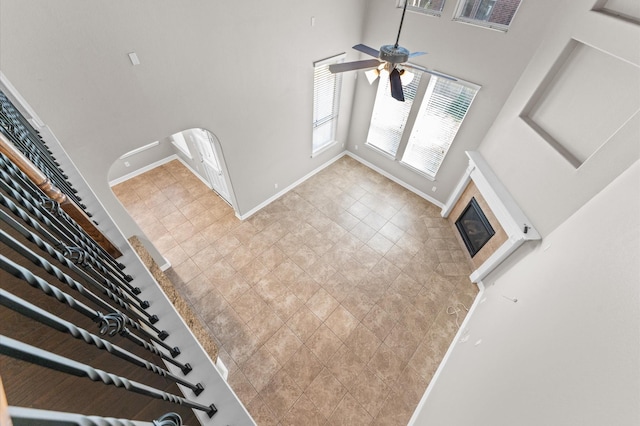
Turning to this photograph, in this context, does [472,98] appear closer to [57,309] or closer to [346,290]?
[346,290]

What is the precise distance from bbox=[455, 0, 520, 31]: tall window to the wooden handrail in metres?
5.29

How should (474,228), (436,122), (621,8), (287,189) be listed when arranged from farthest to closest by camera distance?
(287,189) → (436,122) → (474,228) → (621,8)

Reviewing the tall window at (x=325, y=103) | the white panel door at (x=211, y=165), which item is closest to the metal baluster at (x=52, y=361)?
the white panel door at (x=211, y=165)

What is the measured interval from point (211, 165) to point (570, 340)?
5647 mm

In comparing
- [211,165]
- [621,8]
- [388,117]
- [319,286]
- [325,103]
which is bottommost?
[319,286]

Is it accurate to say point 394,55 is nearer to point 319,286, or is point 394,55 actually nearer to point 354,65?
point 354,65

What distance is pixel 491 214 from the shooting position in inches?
170

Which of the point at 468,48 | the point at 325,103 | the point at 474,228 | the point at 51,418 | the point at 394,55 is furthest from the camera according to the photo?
the point at 325,103

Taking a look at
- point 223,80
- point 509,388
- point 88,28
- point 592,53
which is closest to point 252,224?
point 223,80

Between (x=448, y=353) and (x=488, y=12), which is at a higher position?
(x=488, y=12)

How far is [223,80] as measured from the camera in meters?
3.69

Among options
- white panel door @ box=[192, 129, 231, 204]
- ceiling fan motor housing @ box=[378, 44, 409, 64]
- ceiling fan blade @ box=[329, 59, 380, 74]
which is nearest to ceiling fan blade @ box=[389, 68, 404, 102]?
ceiling fan motor housing @ box=[378, 44, 409, 64]

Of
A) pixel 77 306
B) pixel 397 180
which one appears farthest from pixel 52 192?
pixel 397 180

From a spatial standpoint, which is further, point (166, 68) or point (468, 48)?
point (468, 48)
